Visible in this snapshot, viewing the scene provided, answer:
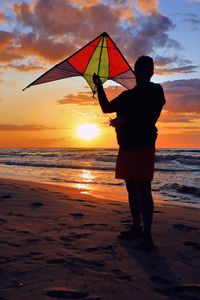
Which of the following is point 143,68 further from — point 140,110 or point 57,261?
point 57,261

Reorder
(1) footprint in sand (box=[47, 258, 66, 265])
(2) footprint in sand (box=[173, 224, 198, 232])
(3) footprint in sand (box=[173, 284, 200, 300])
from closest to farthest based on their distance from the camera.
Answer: (3) footprint in sand (box=[173, 284, 200, 300]), (1) footprint in sand (box=[47, 258, 66, 265]), (2) footprint in sand (box=[173, 224, 198, 232])

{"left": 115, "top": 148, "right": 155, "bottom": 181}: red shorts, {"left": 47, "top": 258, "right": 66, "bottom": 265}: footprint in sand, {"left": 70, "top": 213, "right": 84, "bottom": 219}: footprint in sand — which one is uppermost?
{"left": 115, "top": 148, "right": 155, "bottom": 181}: red shorts

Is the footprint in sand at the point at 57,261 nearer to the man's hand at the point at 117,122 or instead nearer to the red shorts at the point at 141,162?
the red shorts at the point at 141,162

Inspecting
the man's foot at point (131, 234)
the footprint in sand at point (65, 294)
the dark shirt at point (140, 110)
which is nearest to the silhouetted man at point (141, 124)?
the dark shirt at point (140, 110)

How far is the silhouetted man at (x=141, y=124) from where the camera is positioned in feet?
13.1

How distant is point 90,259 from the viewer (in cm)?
345

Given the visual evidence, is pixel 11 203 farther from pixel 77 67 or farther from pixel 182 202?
pixel 182 202

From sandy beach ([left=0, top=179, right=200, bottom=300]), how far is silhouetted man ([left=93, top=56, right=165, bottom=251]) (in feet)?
1.49

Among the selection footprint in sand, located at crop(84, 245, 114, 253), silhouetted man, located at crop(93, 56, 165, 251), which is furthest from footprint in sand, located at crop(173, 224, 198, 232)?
footprint in sand, located at crop(84, 245, 114, 253)

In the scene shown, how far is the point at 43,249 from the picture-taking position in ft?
11.9

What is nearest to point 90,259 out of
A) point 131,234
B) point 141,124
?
point 131,234

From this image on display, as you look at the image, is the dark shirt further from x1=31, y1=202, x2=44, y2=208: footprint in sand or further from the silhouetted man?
x1=31, y1=202, x2=44, y2=208: footprint in sand

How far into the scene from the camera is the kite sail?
5.52 metres

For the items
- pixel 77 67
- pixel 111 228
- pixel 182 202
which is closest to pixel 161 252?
pixel 111 228
